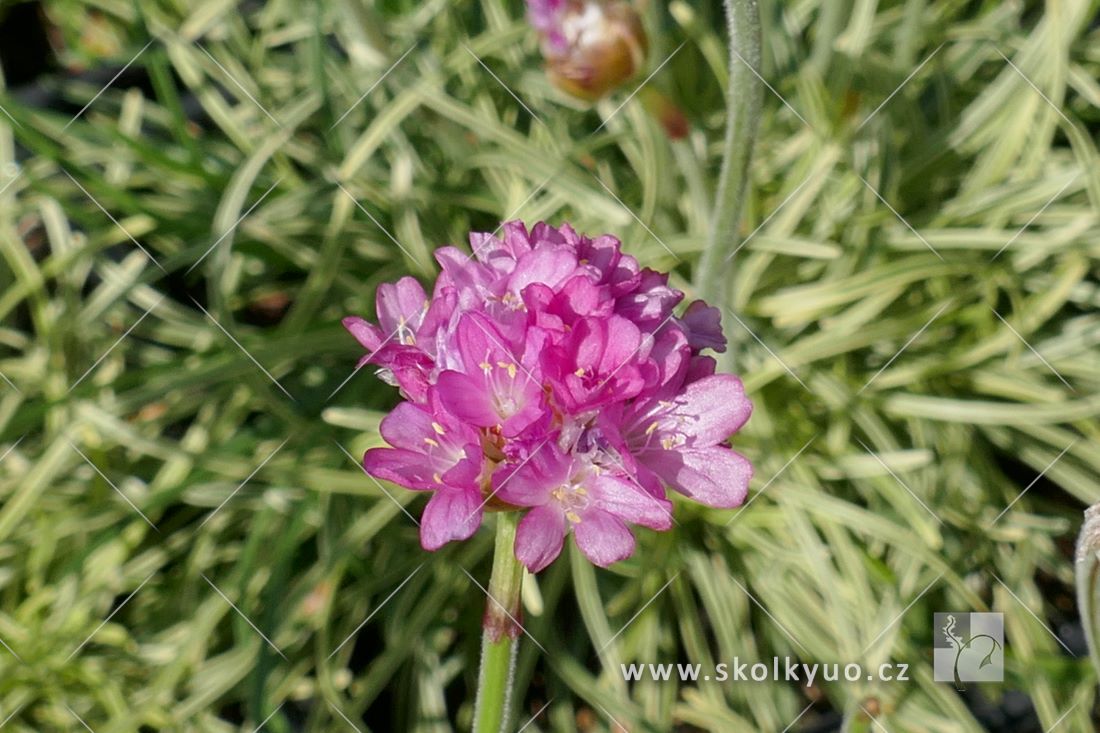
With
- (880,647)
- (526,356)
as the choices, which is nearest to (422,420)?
(526,356)

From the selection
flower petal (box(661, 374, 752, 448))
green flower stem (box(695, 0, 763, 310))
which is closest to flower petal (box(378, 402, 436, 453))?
flower petal (box(661, 374, 752, 448))

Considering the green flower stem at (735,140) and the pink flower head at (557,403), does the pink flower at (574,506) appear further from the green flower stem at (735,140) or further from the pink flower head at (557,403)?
the green flower stem at (735,140)

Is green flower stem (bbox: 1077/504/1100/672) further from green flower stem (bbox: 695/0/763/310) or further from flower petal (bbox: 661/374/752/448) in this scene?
green flower stem (bbox: 695/0/763/310)

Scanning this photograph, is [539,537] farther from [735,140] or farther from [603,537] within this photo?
[735,140]

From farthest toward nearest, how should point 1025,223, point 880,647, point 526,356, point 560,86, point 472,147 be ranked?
point 472,147, point 1025,223, point 880,647, point 560,86, point 526,356

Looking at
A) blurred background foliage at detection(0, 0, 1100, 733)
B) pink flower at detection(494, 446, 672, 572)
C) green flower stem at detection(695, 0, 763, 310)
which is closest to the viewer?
pink flower at detection(494, 446, 672, 572)

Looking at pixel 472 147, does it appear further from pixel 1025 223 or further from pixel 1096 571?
pixel 1096 571

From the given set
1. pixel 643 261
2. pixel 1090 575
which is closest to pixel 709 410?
pixel 1090 575
